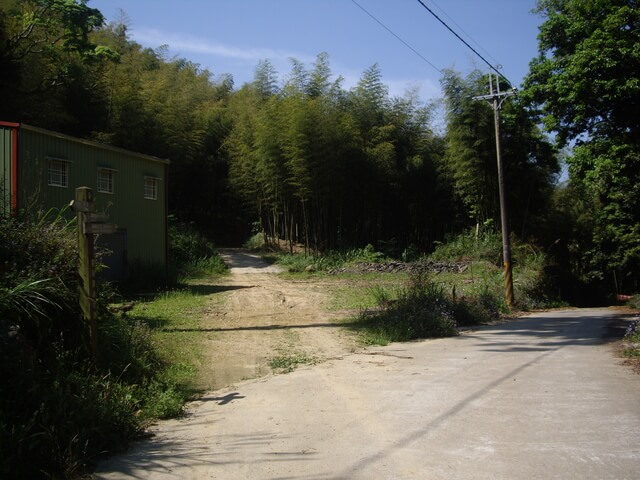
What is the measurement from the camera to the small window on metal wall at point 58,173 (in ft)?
45.3

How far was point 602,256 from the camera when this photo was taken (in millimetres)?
27234

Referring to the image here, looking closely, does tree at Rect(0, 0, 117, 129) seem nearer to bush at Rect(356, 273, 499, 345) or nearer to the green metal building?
the green metal building

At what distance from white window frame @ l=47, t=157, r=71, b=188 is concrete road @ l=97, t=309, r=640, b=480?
33.2 ft

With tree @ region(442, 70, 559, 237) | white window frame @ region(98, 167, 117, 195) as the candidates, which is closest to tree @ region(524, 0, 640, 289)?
tree @ region(442, 70, 559, 237)

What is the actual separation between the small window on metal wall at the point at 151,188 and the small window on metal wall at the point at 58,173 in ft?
11.3

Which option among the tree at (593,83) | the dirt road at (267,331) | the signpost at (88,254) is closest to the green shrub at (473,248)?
the tree at (593,83)

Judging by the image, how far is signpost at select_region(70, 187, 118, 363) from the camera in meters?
5.14

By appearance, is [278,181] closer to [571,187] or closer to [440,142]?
[440,142]

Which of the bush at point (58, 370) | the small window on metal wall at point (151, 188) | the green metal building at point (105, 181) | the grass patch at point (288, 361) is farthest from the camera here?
the small window on metal wall at point (151, 188)

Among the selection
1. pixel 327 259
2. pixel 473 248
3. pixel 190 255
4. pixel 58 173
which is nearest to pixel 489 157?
pixel 473 248

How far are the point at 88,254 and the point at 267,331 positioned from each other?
522 centimetres

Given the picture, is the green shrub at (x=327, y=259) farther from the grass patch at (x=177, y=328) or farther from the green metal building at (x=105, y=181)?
the grass patch at (x=177, y=328)

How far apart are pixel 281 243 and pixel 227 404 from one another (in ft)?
74.9

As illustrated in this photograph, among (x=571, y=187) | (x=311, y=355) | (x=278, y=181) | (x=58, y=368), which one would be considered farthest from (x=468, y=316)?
(x=571, y=187)
